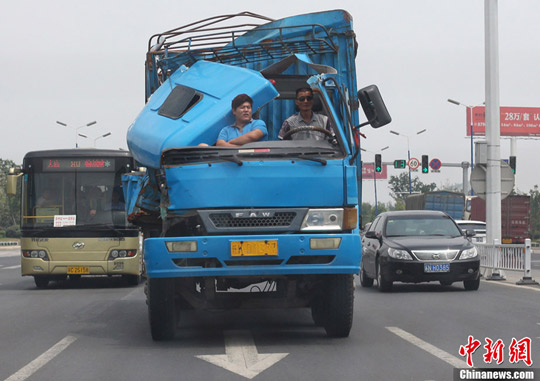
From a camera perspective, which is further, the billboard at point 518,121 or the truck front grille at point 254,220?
the billboard at point 518,121

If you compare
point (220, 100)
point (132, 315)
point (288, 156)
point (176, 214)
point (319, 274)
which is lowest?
point (132, 315)

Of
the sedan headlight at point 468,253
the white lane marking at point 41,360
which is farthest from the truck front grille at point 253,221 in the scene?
the sedan headlight at point 468,253

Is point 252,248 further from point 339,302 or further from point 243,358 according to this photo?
point 339,302

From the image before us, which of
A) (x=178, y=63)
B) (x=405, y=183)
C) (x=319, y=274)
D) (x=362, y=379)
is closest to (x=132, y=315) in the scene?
(x=178, y=63)

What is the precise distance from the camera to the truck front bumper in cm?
859

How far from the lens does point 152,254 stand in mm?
8719

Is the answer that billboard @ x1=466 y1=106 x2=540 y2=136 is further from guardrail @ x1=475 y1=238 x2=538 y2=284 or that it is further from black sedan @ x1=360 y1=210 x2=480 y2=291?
black sedan @ x1=360 y1=210 x2=480 y2=291

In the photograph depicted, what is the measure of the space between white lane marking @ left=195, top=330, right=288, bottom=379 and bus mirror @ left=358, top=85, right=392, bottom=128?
2.59 metres

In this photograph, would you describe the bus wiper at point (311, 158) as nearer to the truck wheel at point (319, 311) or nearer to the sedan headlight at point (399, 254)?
the truck wheel at point (319, 311)

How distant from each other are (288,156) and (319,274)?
1.29m

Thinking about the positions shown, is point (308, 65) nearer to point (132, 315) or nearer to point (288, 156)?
point (288, 156)

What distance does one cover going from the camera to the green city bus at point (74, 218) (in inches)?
732

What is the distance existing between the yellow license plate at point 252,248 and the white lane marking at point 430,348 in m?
1.70

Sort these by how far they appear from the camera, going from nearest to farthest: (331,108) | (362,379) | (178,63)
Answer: (362,379), (331,108), (178,63)
